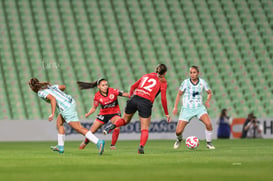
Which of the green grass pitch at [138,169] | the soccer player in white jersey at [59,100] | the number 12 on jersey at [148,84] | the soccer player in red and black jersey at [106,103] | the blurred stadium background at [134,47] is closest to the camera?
the green grass pitch at [138,169]

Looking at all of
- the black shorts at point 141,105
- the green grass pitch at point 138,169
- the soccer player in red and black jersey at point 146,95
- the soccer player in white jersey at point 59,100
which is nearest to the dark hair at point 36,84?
the soccer player in white jersey at point 59,100

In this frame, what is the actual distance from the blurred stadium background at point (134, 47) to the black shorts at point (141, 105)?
11875mm

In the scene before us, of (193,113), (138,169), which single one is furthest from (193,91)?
(138,169)

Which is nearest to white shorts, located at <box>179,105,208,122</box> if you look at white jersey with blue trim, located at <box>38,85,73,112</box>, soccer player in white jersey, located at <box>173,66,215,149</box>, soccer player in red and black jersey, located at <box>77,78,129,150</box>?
soccer player in white jersey, located at <box>173,66,215,149</box>

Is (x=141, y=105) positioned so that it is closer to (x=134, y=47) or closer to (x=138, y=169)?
(x=138, y=169)

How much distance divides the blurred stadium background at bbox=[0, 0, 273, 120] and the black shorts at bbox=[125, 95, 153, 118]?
1187cm

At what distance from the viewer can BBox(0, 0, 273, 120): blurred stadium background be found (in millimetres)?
26078

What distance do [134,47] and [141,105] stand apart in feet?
52.8

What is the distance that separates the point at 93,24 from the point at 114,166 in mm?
20620

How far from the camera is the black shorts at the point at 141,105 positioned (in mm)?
12367

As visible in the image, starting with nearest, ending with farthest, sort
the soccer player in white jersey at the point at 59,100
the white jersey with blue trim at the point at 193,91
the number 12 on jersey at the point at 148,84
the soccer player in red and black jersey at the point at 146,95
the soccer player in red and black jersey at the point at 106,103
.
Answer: the soccer player in white jersey at the point at 59,100
the soccer player in red and black jersey at the point at 146,95
the number 12 on jersey at the point at 148,84
the white jersey with blue trim at the point at 193,91
the soccer player in red and black jersey at the point at 106,103

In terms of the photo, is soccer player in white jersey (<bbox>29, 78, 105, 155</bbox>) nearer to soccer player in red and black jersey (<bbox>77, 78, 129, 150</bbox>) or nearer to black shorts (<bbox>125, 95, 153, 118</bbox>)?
black shorts (<bbox>125, 95, 153, 118</bbox>)

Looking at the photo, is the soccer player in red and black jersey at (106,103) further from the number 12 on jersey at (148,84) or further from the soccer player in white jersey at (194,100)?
the number 12 on jersey at (148,84)

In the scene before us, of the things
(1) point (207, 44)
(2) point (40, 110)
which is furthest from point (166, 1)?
(2) point (40, 110)
